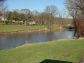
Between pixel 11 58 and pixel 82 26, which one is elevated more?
pixel 82 26

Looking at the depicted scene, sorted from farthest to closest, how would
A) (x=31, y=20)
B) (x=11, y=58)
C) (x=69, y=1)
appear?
(x=31, y=20) → (x=69, y=1) → (x=11, y=58)

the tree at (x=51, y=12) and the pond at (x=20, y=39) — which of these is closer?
the pond at (x=20, y=39)

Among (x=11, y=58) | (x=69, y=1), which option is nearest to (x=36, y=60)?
(x=11, y=58)

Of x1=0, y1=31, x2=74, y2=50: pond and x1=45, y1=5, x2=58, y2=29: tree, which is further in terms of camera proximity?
x1=45, y1=5, x2=58, y2=29: tree

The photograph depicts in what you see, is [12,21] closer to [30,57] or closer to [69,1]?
[69,1]

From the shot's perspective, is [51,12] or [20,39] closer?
[20,39]

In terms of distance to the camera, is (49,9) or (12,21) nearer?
(12,21)

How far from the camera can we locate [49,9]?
110438 millimetres

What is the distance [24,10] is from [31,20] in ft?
26.7

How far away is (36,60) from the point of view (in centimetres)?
1491

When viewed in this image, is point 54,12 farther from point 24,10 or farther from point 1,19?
point 1,19

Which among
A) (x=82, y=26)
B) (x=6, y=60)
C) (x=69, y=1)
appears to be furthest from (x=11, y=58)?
(x=69, y=1)

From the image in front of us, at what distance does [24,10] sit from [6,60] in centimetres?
9754

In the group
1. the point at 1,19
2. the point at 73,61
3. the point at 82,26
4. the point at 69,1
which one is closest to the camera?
the point at 73,61
